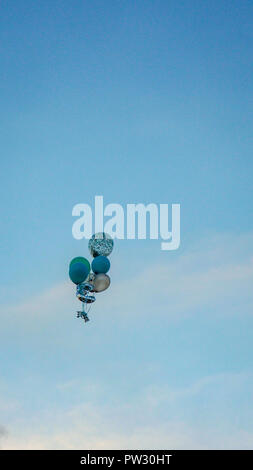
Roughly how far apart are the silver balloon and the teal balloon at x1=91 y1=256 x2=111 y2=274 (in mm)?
539

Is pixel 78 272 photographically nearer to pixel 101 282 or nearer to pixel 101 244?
pixel 101 282

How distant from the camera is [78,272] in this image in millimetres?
29531

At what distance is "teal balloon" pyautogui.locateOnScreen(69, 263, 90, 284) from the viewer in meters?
29.5

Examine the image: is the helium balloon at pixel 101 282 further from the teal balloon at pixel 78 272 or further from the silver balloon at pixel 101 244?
the silver balloon at pixel 101 244

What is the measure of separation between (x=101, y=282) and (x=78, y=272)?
1041 mm

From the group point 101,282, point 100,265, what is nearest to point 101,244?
point 100,265

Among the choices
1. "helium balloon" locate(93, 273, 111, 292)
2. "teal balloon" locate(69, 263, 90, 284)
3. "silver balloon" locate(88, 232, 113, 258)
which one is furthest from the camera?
"silver balloon" locate(88, 232, 113, 258)

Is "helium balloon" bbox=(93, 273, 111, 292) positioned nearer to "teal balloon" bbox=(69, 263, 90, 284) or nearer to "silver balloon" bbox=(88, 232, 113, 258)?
"teal balloon" bbox=(69, 263, 90, 284)

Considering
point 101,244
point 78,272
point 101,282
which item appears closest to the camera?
point 78,272

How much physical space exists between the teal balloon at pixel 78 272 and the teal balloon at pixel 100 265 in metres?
0.35
